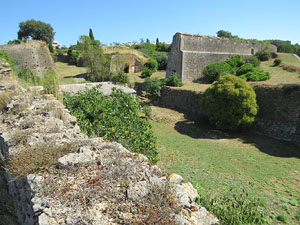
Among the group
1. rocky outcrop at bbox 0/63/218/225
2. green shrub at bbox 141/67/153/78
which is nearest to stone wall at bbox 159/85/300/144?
rocky outcrop at bbox 0/63/218/225

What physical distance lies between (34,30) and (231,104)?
49204mm

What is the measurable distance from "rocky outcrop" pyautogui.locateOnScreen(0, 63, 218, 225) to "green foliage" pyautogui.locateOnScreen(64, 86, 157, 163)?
1.79 m

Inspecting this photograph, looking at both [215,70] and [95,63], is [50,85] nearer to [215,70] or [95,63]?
[215,70]

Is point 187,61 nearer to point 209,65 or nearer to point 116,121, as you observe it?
point 209,65

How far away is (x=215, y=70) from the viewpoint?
66.9 ft

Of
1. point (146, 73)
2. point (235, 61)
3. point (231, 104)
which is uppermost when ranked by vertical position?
point (235, 61)

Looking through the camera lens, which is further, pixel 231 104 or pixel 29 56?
pixel 29 56

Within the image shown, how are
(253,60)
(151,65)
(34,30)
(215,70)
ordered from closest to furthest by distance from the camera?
(215,70) < (253,60) < (151,65) < (34,30)

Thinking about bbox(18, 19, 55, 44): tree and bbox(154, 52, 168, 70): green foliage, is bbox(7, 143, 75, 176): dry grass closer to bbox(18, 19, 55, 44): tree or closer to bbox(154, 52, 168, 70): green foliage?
bbox(154, 52, 168, 70): green foliage

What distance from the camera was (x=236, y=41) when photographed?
23969 millimetres

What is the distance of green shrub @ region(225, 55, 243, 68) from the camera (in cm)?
2222

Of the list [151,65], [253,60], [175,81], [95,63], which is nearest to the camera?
[175,81]

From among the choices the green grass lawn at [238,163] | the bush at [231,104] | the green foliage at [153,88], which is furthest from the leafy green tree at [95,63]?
the bush at [231,104]

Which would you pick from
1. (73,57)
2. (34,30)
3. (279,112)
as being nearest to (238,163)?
(279,112)
